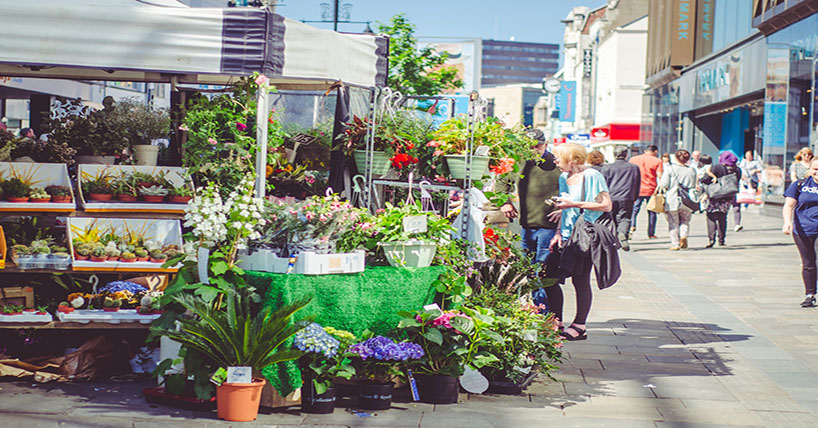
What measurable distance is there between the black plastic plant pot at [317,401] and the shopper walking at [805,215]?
620cm

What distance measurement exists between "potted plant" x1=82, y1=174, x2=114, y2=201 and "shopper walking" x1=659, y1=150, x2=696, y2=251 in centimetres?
1176

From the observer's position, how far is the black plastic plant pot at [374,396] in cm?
568

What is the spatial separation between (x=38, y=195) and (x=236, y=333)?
2.16 metres

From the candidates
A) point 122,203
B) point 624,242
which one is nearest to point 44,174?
point 122,203

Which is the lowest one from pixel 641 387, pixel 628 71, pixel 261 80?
pixel 641 387

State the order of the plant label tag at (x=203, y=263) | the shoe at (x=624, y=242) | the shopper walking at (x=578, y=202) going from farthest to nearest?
the shoe at (x=624, y=242)
the shopper walking at (x=578, y=202)
the plant label tag at (x=203, y=263)

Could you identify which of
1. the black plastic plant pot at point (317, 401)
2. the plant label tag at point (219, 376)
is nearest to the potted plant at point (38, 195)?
the plant label tag at point (219, 376)

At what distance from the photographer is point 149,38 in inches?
230

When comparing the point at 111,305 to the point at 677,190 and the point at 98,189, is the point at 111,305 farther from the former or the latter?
the point at 677,190

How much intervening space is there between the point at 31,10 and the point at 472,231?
3.33 metres

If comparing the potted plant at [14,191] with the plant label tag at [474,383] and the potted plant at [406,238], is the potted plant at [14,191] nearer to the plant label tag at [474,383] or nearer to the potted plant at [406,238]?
the potted plant at [406,238]

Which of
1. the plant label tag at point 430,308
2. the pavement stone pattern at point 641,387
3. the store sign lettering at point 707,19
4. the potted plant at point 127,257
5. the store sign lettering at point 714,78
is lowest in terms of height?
the pavement stone pattern at point 641,387

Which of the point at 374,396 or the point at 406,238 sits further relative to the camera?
the point at 406,238

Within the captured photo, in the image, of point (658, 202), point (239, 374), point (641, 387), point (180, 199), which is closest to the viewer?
point (239, 374)
